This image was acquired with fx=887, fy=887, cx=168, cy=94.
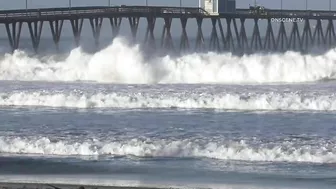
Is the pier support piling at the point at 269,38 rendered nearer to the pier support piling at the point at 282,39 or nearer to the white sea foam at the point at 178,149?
the pier support piling at the point at 282,39

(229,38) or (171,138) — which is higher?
(229,38)

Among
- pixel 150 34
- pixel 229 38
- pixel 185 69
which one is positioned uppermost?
pixel 150 34

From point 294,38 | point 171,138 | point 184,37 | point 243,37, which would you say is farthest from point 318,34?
point 171,138

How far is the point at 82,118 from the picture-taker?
63.0 ft

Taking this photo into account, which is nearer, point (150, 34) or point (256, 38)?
point (150, 34)

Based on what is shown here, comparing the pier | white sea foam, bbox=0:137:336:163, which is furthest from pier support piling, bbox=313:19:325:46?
white sea foam, bbox=0:137:336:163

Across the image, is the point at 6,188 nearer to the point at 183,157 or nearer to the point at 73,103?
the point at 183,157

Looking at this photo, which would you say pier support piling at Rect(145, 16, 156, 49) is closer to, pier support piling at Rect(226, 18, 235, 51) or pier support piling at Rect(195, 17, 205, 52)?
pier support piling at Rect(195, 17, 205, 52)

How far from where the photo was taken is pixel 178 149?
14.3 meters

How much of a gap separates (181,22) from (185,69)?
16832 millimetres

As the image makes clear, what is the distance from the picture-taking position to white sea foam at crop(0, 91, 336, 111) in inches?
853

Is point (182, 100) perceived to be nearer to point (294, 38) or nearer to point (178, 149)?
point (178, 149)

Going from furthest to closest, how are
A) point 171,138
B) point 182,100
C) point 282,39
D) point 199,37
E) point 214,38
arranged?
point 282,39, point 214,38, point 199,37, point 182,100, point 171,138

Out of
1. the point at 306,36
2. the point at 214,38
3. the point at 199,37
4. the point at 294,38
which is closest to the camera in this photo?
the point at 199,37
